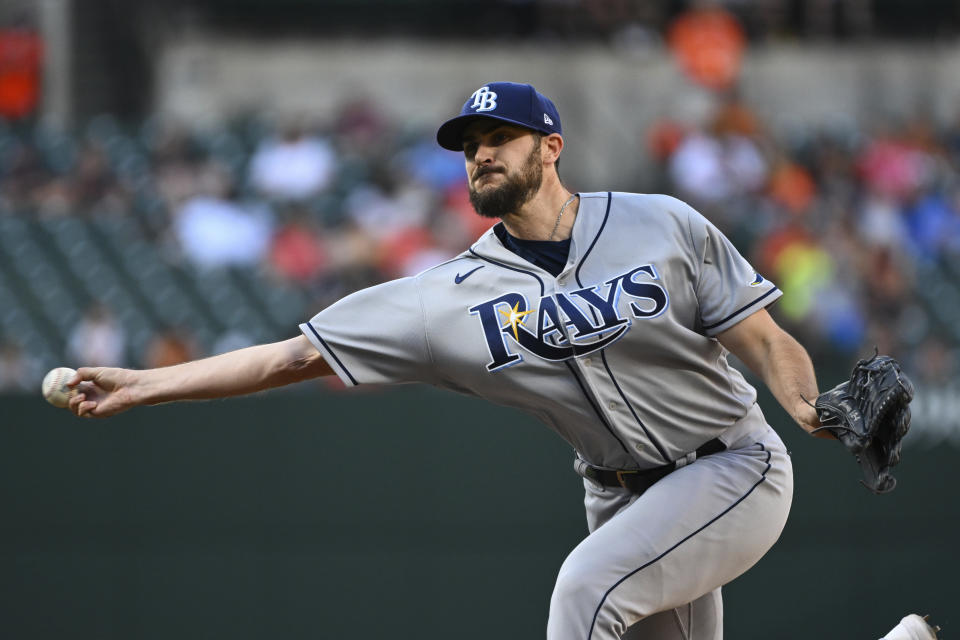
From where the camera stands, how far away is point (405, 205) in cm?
1003

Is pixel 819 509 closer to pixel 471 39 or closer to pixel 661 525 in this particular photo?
pixel 661 525

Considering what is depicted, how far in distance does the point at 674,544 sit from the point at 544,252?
3.08 ft

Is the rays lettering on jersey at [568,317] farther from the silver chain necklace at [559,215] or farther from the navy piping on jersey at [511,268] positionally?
the silver chain necklace at [559,215]

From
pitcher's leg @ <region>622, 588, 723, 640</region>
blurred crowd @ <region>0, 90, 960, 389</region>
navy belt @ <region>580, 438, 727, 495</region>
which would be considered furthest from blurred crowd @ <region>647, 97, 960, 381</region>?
navy belt @ <region>580, 438, 727, 495</region>

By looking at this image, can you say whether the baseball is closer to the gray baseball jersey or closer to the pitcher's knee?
the gray baseball jersey

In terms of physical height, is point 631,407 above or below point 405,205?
below

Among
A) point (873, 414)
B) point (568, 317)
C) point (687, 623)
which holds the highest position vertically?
point (568, 317)

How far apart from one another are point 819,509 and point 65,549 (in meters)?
4.13

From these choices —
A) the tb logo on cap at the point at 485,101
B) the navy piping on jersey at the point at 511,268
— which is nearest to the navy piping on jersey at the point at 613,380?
the navy piping on jersey at the point at 511,268

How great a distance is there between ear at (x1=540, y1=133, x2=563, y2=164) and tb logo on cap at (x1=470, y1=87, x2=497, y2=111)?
0.72 ft

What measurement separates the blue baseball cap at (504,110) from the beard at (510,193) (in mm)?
113

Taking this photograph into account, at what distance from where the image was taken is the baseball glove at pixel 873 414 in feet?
11.2

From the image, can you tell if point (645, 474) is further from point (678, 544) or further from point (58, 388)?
point (58, 388)

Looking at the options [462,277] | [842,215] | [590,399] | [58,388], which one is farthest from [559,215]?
[842,215]
